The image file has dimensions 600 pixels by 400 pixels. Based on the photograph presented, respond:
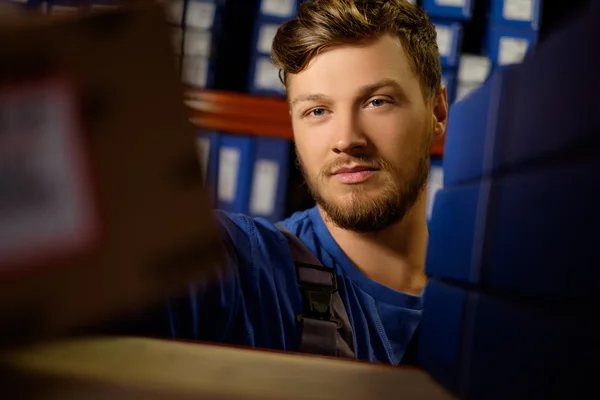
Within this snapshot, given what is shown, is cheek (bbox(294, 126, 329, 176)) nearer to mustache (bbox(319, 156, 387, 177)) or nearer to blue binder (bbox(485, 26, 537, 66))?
mustache (bbox(319, 156, 387, 177))

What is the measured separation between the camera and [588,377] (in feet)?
0.98

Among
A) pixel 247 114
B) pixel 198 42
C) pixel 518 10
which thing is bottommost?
pixel 247 114

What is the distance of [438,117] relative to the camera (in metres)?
0.73

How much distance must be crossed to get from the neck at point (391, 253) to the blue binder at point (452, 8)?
39cm

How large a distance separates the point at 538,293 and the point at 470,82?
2.05ft

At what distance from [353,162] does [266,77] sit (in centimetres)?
24

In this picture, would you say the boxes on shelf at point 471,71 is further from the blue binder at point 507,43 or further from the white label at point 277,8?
the white label at point 277,8

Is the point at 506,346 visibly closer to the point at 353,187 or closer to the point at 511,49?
the point at 353,187

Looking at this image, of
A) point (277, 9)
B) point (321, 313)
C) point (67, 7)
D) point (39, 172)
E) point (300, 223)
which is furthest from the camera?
point (277, 9)

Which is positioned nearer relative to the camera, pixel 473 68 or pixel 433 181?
pixel 433 181

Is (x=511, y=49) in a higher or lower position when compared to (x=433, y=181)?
higher

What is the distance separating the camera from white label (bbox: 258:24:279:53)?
81 centimetres

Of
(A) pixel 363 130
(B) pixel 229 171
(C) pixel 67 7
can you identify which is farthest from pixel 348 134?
(C) pixel 67 7

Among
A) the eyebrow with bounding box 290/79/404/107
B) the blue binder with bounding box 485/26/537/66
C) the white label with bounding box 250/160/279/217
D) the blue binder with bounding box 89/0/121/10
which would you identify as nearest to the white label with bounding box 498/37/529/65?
the blue binder with bounding box 485/26/537/66
